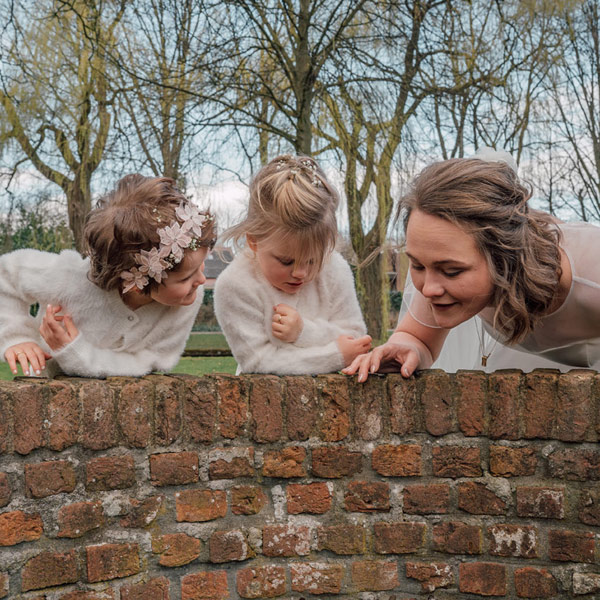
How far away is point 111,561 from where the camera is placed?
2.12 m

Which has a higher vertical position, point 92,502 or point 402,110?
point 402,110

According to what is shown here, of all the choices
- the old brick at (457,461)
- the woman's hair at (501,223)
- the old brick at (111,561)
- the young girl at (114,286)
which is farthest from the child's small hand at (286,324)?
the old brick at (111,561)

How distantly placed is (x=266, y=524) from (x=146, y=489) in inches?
16.0

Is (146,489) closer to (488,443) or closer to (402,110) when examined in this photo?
(488,443)

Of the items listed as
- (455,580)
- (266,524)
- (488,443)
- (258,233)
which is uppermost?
(258,233)

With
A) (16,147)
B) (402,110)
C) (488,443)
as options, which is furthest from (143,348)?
(16,147)

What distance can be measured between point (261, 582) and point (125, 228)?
4.22 ft

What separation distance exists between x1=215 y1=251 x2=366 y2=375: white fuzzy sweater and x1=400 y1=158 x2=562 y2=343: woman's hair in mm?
542

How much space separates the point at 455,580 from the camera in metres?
2.32

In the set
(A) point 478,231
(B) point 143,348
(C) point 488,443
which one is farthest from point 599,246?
(B) point 143,348

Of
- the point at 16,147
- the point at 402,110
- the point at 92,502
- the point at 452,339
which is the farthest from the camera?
the point at 16,147

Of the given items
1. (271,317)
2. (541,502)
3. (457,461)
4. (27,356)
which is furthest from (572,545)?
(27,356)

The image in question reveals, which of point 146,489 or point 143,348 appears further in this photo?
point 143,348

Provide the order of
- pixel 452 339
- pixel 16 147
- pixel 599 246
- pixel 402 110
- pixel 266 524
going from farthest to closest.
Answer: pixel 16 147 < pixel 402 110 < pixel 452 339 < pixel 599 246 < pixel 266 524
